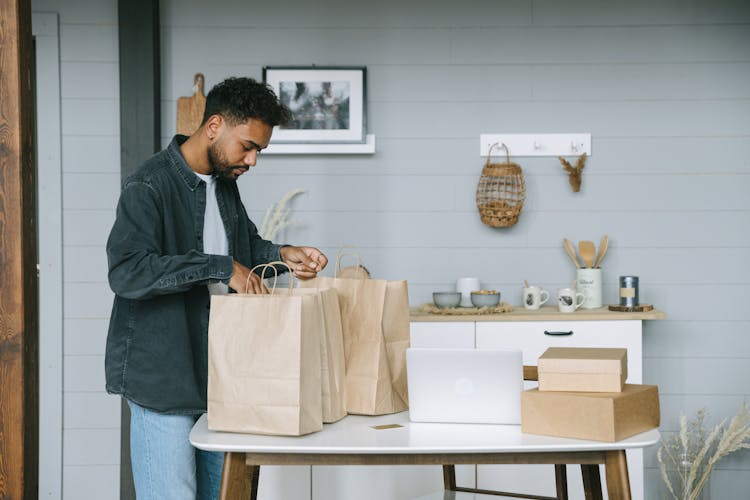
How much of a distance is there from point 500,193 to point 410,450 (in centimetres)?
213

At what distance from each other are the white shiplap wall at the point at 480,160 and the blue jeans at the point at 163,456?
1.74 m

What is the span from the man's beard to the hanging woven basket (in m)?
1.69

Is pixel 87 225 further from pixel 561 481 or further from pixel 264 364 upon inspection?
pixel 561 481

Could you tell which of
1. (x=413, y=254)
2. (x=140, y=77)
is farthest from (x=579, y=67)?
(x=140, y=77)

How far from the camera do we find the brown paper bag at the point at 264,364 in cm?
168

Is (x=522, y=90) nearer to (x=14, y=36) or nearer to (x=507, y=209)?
(x=507, y=209)

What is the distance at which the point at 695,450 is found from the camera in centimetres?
355

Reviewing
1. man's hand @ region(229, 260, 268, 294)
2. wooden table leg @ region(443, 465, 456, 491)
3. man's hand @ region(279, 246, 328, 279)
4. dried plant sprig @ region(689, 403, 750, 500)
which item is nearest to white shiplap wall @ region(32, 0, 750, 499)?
dried plant sprig @ region(689, 403, 750, 500)

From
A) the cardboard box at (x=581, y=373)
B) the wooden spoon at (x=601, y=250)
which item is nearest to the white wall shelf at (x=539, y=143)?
the wooden spoon at (x=601, y=250)

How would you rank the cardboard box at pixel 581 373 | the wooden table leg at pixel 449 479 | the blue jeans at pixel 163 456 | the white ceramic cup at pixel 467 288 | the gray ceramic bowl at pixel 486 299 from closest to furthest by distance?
the cardboard box at pixel 581 373, the blue jeans at pixel 163 456, the wooden table leg at pixel 449 479, the gray ceramic bowl at pixel 486 299, the white ceramic cup at pixel 467 288

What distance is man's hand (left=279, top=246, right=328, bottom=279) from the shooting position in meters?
2.13

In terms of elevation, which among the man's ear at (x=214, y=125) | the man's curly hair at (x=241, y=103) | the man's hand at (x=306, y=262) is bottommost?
the man's hand at (x=306, y=262)

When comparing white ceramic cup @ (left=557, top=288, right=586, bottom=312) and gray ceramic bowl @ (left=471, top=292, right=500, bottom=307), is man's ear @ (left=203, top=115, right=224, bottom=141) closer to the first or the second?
gray ceramic bowl @ (left=471, top=292, right=500, bottom=307)

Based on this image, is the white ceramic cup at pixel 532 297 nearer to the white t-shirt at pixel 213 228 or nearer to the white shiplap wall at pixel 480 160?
the white shiplap wall at pixel 480 160
